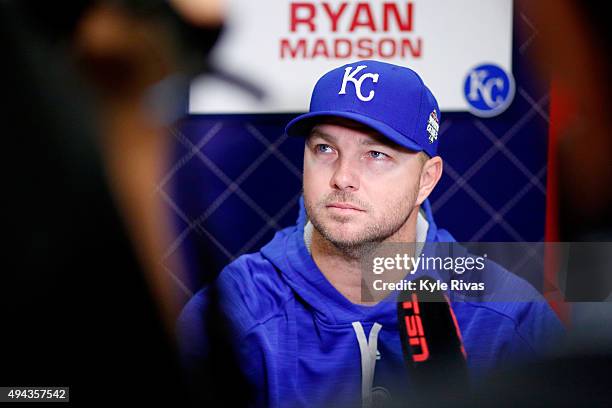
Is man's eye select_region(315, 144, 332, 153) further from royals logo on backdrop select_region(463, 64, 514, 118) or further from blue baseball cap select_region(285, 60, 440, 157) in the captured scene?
royals logo on backdrop select_region(463, 64, 514, 118)

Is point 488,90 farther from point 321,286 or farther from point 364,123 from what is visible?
point 321,286

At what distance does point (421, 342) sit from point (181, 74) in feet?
2.09

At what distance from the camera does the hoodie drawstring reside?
122cm

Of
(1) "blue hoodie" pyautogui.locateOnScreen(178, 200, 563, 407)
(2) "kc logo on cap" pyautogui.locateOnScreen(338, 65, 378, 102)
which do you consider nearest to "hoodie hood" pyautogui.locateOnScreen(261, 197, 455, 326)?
(1) "blue hoodie" pyautogui.locateOnScreen(178, 200, 563, 407)

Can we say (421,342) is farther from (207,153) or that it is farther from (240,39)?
(240,39)

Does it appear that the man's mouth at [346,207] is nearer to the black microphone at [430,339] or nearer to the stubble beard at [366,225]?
the stubble beard at [366,225]

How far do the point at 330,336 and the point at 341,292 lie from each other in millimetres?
79

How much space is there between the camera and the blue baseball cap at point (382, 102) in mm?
1146

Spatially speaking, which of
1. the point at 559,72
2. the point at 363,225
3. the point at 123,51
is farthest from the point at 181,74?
the point at 559,72

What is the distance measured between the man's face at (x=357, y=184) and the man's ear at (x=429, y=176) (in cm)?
1

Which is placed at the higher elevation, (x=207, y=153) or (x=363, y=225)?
(x=207, y=153)

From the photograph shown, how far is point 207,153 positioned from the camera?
1.28m

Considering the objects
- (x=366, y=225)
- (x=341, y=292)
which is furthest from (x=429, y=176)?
(x=341, y=292)

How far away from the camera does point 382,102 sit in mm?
1149
